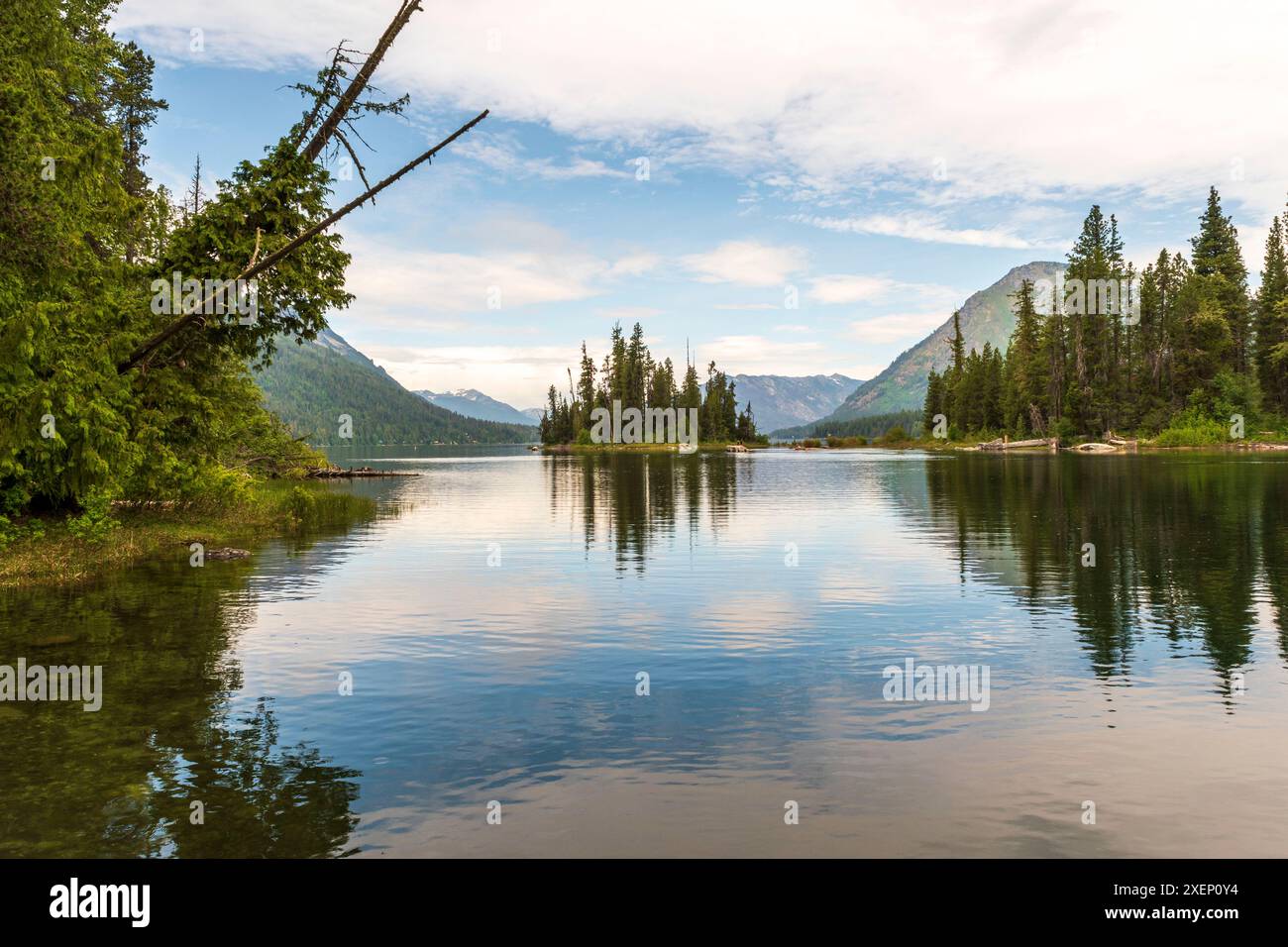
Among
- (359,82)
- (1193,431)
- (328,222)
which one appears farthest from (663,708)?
(1193,431)

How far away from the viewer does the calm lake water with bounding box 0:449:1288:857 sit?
966 cm

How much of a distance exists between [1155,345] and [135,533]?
490 feet

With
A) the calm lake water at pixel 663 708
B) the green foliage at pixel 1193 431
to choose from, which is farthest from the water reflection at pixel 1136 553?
the green foliage at pixel 1193 431

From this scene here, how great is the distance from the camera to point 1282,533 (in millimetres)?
33875

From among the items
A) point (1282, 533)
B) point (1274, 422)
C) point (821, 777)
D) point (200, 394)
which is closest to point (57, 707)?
point (821, 777)

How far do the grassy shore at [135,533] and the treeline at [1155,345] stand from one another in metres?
125

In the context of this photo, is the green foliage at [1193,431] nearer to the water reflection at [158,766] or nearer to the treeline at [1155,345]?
the treeline at [1155,345]

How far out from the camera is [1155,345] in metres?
140

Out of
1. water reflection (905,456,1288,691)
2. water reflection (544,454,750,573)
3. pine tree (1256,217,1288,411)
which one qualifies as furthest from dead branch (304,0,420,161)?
pine tree (1256,217,1288,411)

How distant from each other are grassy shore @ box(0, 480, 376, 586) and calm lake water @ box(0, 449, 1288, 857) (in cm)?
189

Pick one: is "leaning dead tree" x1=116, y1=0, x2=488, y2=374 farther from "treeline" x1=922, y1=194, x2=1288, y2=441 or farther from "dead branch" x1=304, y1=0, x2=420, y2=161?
"treeline" x1=922, y1=194, x2=1288, y2=441
